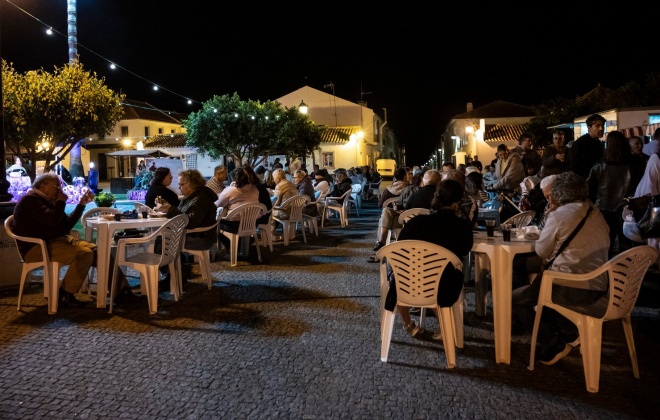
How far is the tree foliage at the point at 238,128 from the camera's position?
3159cm

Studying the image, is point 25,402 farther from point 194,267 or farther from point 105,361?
point 194,267

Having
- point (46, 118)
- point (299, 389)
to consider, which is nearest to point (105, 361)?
point (299, 389)

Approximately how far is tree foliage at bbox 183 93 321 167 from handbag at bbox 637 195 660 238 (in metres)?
27.6

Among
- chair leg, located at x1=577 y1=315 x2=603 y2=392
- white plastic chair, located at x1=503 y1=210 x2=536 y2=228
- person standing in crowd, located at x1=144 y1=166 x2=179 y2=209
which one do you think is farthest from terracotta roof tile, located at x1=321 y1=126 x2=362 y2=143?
chair leg, located at x1=577 y1=315 x2=603 y2=392

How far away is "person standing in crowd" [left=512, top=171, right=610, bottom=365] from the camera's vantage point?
3.91 m

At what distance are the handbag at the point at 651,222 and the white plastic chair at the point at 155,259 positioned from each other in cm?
450

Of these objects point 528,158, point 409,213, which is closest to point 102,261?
point 409,213

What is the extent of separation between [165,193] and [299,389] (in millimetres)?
4361

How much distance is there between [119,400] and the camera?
11.7 feet

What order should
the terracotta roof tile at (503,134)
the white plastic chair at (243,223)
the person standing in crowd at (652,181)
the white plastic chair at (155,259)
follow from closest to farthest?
1. the white plastic chair at (155,259)
2. the person standing in crowd at (652,181)
3. the white plastic chair at (243,223)
4. the terracotta roof tile at (503,134)

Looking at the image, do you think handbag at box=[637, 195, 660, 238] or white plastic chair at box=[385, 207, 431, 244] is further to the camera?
white plastic chair at box=[385, 207, 431, 244]

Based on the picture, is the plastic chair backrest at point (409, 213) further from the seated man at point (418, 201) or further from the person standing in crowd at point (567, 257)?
the person standing in crowd at point (567, 257)

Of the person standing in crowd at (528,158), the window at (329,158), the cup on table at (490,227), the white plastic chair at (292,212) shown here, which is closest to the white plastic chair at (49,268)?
the cup on table at (490,227)

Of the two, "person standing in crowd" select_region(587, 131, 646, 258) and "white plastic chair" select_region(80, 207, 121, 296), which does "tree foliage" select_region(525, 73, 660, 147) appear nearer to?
"person standing in crowd" select_region(587, 131, 646, 258)
